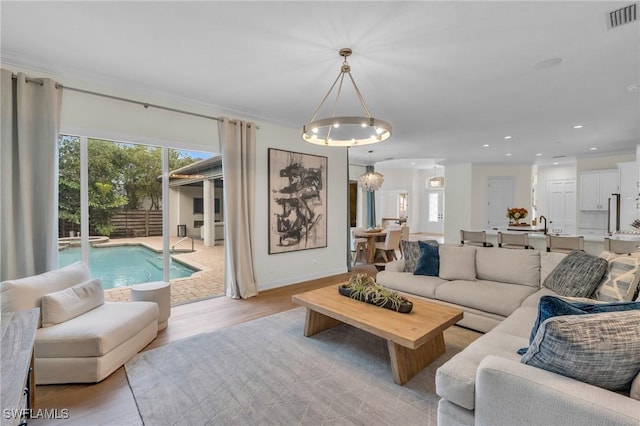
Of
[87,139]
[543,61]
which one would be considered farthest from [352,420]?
[87,139]

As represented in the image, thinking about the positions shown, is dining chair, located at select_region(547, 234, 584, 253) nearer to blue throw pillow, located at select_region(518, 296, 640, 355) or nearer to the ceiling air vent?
the ceiling air vent

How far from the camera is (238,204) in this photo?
4383 mm

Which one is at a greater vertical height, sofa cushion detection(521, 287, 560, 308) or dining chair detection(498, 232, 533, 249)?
dining chair detection(498, 232, 533, 249)

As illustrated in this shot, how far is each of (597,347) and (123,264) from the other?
15.2 feet

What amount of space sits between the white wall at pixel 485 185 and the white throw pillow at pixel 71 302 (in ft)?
30.6

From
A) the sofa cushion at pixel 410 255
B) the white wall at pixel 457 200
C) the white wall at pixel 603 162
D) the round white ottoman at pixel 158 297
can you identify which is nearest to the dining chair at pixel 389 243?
the sofa cushion at pixel 410 255

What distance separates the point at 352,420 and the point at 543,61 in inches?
141

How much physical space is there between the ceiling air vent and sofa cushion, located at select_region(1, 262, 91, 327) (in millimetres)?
4898

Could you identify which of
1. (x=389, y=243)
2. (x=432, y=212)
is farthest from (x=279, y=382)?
(x=432, y=212)

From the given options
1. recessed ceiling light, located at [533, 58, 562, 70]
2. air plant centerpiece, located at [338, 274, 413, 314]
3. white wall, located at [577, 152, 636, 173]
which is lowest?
air plant centerpiece, located at [338, 274, 413, 314]

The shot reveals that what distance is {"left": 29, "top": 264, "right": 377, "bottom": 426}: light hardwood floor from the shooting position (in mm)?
1943

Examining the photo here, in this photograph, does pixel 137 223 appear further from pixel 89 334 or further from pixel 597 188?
pixel 597 188

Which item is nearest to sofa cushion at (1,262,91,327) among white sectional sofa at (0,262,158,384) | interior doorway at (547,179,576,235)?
white sectional sofa at (0,262,158,384)

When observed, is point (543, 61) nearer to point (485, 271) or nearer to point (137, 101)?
point (485, 271)
